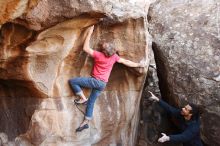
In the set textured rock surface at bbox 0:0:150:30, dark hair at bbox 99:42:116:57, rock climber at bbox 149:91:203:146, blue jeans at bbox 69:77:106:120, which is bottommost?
rock climber at bbox 149:91:203:146

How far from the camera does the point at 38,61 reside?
6.22 metres

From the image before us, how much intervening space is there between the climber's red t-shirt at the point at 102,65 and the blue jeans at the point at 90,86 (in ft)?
0.28

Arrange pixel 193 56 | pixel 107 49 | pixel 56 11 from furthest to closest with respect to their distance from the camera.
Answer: pixel 193 56 < pixel 107 49 < pixel 56 11

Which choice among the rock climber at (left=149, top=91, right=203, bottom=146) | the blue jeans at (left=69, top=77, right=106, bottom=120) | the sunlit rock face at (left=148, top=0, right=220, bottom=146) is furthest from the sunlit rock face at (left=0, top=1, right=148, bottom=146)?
the rock climber at (left=149, top=91, right=203, bottom=146)

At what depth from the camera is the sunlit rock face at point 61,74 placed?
565cm

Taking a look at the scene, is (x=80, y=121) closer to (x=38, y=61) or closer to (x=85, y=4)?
(x=38, y=61)

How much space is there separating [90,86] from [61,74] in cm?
49

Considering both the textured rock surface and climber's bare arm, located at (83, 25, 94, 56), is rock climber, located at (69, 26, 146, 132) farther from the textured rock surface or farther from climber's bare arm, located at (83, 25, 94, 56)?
the textured rock surface

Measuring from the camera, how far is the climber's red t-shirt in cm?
655

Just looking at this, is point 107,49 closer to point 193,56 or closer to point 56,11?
point 56,11

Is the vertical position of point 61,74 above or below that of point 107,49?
below

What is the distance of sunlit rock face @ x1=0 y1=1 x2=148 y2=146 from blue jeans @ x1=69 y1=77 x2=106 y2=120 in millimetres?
116

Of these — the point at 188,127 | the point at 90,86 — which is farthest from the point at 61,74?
the point at 188,127

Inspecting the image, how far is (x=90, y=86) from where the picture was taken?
670 cm
